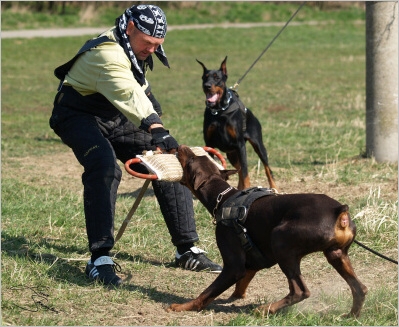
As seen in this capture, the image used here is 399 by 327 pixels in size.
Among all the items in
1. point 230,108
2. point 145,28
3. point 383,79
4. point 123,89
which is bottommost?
point 230,108

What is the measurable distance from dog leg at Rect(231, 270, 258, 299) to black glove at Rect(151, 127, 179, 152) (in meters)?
1.01

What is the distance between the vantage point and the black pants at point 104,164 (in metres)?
5.94

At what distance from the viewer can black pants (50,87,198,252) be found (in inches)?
234

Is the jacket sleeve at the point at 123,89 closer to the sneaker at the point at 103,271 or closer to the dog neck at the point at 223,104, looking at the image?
the sneaker at the point at 103,271

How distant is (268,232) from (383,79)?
5731mm

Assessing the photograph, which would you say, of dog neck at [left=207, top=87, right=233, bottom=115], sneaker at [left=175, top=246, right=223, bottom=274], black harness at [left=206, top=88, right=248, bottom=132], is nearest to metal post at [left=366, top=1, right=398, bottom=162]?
black harness at [left=206, top=88, right=248, bottom=132]

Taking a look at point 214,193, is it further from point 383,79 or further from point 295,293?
point 383,79

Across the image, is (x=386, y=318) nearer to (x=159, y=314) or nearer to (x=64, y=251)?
(x=159, y=314)

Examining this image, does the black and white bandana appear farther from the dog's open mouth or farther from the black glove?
the dog's open mouth

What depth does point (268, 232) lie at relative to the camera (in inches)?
200

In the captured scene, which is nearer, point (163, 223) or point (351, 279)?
point (351, 279)

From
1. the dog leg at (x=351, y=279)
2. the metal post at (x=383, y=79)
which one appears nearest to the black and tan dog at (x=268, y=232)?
the dog leg at (x=351, y=279)

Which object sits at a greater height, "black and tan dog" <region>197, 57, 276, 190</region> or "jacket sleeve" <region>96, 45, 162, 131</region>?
"jacket sleeve" <region>96, 45, 162, 131</region>

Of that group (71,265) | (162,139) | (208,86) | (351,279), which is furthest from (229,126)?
(351,279)
